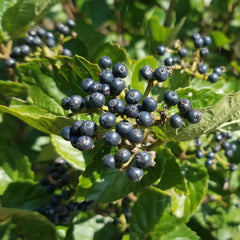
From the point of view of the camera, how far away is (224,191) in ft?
9.25

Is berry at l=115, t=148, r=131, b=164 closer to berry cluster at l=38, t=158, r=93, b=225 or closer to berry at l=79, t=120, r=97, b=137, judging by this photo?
berry at l=79, t=120, r=97, b=137

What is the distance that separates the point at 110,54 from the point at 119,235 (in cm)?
149

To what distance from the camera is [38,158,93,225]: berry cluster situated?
225cm

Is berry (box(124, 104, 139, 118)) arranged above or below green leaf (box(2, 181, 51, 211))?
above

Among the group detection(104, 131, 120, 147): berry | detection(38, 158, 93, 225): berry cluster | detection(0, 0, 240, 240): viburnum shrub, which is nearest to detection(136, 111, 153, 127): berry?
detection(0, 0, 240, 240): viburnum shrub

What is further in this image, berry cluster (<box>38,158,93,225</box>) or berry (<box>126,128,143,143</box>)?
berry cluster (<box>38,158,93,225</box>)

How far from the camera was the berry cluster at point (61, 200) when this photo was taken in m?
2.25

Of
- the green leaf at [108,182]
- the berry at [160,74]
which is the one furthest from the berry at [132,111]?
the green leaf at [108,182]

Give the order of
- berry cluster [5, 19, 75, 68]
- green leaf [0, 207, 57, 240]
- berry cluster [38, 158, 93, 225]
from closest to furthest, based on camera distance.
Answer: green leaf [0, 207, 57, 240]
berry cluster [38, 158, 93, 225]
berry cluster [5, 19, 75, 68]

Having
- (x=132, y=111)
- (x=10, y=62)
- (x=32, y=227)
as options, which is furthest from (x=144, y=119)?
(x=10, y=62)

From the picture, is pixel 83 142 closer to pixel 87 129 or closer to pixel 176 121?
pixel 87 129

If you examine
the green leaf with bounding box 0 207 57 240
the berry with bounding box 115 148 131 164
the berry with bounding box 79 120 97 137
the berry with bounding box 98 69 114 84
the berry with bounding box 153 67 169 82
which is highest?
the berry with bounding box 98 69 114 84

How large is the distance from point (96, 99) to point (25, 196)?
1.43 m

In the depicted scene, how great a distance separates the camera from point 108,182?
171 centimetres
